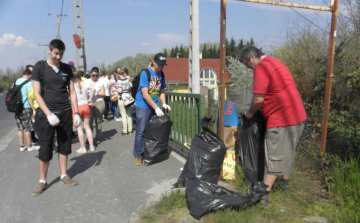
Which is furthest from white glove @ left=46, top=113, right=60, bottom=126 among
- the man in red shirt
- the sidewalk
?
the man in red shirt

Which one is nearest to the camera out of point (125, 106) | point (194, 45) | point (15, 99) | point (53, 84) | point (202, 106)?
point (53, 84)

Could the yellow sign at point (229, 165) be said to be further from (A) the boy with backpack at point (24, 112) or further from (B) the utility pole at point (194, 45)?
(B) the utility pole at point (194, 45)

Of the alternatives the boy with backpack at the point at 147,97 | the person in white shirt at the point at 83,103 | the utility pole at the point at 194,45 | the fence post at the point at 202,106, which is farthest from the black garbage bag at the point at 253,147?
the utility pole at the point at 194,45

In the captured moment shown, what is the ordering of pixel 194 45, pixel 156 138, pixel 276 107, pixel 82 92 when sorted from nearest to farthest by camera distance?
pixel 276 107
pixel 156 138
pixel 82 92
pixel 194 45

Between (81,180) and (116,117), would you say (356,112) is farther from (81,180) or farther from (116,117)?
(116,117)

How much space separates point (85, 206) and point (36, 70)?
5.68ft

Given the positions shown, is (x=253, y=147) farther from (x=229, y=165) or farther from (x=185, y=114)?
(x=185, y=114)

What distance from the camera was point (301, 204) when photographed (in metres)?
2.85

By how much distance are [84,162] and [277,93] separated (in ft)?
11.1

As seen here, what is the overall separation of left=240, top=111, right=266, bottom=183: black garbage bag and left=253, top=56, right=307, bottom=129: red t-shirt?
26 cm

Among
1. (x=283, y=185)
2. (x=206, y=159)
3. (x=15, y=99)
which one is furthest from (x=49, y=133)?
(x=283, y=185)

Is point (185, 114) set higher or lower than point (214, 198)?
higher

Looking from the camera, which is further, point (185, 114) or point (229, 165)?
point (185, 114)

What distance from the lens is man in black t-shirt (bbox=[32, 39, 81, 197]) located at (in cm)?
325
